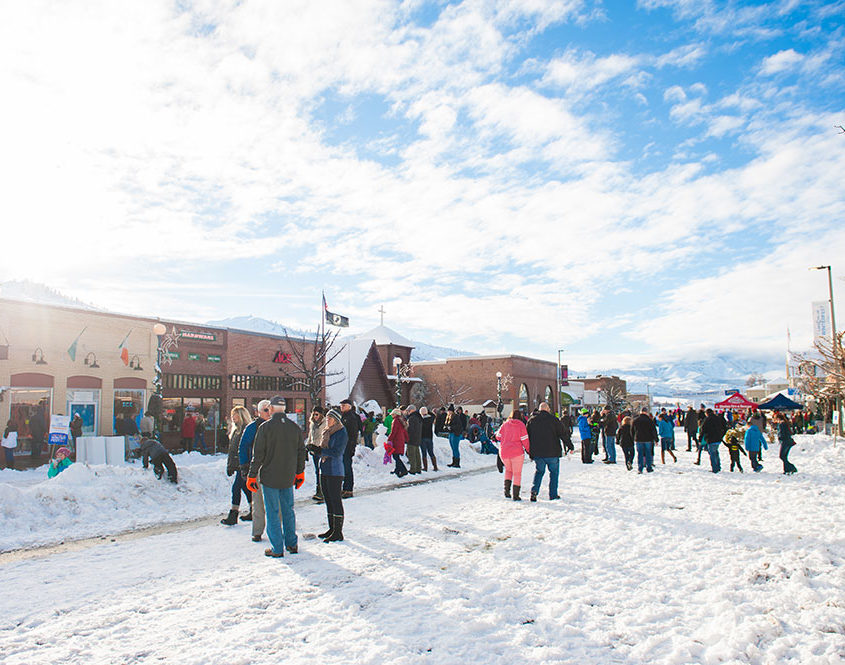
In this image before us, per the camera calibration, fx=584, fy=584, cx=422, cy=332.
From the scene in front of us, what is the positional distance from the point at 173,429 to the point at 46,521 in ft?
53.8

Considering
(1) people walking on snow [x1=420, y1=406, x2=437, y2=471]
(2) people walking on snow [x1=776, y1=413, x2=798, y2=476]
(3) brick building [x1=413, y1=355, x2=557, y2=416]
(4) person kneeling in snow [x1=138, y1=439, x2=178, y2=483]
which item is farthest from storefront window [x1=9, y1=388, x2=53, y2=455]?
(3) brick building [x1=413, y1=355, x2=557, y2=416]

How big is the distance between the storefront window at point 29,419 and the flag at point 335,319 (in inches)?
490

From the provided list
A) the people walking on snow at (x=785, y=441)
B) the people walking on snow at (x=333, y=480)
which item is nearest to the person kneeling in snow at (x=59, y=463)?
the people walking on snow at (x=333, y=480)

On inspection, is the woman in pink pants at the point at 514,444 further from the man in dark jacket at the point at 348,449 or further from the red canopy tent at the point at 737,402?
the red canopy tent at the point at 737,402

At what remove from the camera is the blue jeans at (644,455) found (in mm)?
15633

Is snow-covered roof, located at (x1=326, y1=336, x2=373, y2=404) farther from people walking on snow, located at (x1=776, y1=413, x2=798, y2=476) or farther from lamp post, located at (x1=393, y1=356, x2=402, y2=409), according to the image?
people walking on snow, located at (x1=776, y1=413, x2=798, y2=476)

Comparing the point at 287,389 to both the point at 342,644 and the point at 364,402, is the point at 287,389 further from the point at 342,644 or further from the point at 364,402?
the point at 342,644

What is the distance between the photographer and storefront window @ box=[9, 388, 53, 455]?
1897 centimetres

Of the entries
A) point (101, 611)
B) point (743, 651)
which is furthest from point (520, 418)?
point (101, 611)

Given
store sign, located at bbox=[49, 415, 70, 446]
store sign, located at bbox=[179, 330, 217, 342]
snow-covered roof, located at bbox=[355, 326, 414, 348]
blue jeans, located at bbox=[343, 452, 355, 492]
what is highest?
snow-covered roof, located at bbox=[355, 326, 414, 348]

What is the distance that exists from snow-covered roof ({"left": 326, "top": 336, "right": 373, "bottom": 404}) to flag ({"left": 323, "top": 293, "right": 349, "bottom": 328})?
1038 cm

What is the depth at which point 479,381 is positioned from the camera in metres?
57.7

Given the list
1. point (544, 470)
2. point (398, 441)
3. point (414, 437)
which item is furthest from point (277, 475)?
point (414, 437)

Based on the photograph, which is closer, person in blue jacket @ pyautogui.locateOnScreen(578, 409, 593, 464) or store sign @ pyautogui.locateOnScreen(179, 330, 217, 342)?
person in blue jacket @ pyautogui.locateOnScreen(578, 409, 593, 464)
